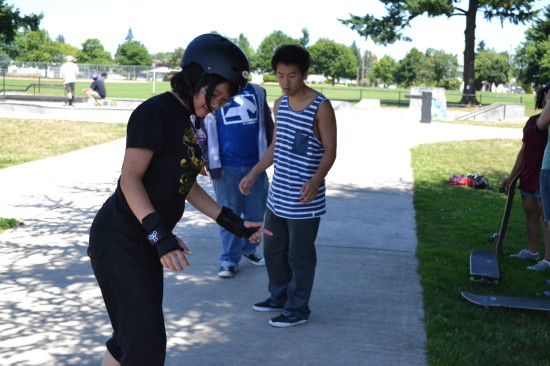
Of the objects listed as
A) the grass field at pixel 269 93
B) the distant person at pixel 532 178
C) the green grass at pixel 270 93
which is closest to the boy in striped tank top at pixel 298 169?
the distant person at pixel 532 178

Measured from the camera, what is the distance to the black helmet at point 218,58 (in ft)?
9.07

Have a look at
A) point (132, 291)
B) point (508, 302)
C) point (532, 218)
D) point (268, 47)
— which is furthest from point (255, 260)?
point (268, 47)

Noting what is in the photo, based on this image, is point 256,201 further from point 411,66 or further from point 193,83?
point 411,66

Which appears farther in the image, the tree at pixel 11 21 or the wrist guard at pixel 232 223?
the tree at pixel 11 21

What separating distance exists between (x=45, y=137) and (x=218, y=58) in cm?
1380

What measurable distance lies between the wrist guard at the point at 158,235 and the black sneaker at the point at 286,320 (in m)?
2.19

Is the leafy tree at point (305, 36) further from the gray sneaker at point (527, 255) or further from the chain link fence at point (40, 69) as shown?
the gray sneaker at point (527, 255)

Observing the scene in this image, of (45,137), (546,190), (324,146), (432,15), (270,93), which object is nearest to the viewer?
(324,146)

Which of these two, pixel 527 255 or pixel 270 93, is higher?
pixel 270 93

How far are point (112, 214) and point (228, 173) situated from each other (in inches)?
117

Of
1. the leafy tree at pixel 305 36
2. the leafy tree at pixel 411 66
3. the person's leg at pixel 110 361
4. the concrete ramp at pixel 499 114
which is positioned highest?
the leafy tree at pixel 305 36

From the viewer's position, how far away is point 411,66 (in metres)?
112

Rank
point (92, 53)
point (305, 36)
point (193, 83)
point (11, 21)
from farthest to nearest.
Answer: point (305, 36) < point (92, 53) < point (11, 21) < point (193, 83)

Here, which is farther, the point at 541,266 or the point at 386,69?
the point at 386,69
